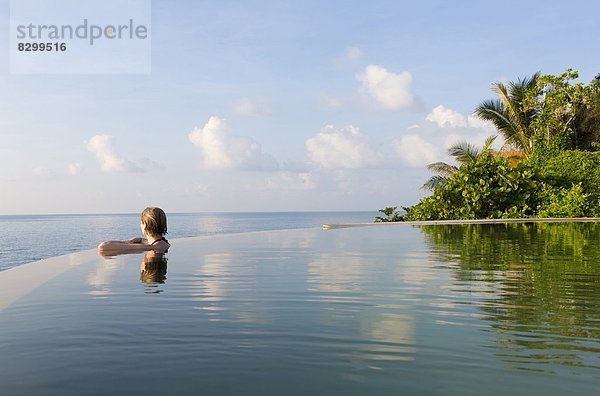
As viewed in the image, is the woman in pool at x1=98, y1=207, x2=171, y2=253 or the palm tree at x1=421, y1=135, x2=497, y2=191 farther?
the palm tree at x1=421, y1=135, x2=497, y2=191

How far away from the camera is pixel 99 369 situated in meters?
3.15

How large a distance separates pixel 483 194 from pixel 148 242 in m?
16.4

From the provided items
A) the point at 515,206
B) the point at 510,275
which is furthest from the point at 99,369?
the point at 515,206

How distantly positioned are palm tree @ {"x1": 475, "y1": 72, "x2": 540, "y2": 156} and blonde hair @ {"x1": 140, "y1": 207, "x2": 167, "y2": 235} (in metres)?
26.3

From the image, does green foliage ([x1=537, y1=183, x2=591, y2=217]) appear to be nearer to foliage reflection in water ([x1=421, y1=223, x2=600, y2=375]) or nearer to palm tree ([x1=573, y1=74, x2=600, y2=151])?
palm tree ([x1=573, y1=74, x2=600, y2=151])

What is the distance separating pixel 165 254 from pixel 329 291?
5.21 m

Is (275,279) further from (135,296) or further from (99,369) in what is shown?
(99,369)

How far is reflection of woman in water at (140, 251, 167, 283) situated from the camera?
685cm

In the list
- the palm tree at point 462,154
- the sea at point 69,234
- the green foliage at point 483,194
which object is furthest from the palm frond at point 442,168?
the sea at point 69,234

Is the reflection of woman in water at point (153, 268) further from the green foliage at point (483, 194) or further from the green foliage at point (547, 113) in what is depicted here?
the green foliage at point (547, 113)

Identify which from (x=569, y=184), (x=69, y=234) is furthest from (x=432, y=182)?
(x=69, y=234)

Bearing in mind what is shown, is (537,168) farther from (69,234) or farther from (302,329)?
(69,234)

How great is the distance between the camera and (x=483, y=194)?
22969 mm

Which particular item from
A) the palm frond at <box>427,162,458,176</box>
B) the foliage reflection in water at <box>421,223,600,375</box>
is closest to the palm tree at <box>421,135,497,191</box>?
the palm frond at <box>427,162,458,176</box>
